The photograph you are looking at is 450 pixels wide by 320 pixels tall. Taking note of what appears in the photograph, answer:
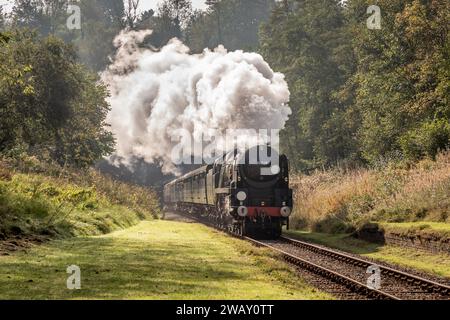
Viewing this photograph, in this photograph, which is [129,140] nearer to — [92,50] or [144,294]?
[144,294]

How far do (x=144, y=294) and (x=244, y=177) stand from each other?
16.3 metres

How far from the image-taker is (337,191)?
107 ft

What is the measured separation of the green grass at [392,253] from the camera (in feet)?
59.8

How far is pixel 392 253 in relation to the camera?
855 inches

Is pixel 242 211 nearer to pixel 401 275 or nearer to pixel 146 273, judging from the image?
pixel 401 275

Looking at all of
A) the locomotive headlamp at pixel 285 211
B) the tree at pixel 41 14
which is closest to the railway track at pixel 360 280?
the locomotive headlamp at pixel 285 211

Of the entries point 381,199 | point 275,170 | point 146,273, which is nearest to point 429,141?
point 381,199

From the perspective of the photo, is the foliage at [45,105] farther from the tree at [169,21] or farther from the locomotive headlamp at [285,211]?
the tree at [169,21]

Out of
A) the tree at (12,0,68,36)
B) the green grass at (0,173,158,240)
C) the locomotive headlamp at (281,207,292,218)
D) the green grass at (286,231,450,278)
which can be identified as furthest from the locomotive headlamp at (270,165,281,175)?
the tree at (12,0,68,36)

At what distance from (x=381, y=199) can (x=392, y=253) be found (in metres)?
6.31

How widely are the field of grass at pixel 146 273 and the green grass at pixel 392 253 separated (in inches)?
165

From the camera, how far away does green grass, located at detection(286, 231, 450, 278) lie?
18.2m

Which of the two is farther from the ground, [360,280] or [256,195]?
[256,195]

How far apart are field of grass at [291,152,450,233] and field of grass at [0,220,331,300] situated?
24.7 ft
